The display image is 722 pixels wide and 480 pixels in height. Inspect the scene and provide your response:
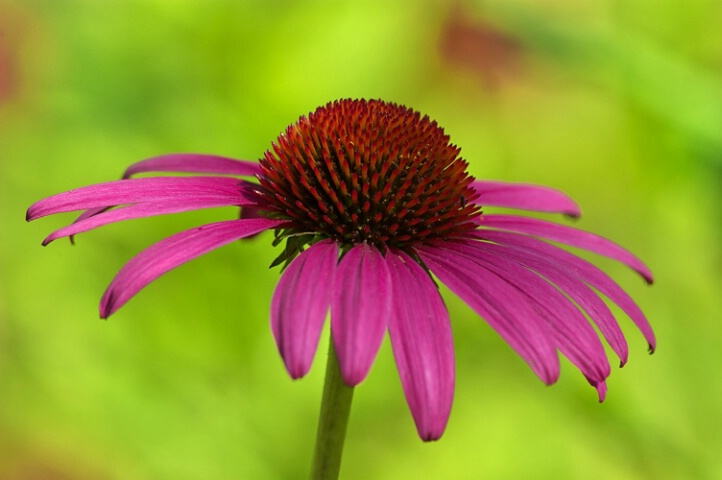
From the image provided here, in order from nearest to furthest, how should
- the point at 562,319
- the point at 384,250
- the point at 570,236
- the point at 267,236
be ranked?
the point at 562,319 → the point at 384,250 → the point at 570,236 → the point at 267,236

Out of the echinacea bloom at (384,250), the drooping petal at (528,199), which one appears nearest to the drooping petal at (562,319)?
the echinacea bloom at (384,250)

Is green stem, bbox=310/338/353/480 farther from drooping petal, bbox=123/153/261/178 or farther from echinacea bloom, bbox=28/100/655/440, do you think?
drooping petal, bbox=123/153/261/178

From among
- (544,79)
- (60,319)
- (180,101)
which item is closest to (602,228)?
(544,79)

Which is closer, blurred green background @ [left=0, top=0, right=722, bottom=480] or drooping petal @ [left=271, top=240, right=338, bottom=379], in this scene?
drooping petal @ [left=271, top=240, right=338, bottom=379]

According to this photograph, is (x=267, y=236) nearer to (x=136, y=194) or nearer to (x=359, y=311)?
(x=136, y=194)

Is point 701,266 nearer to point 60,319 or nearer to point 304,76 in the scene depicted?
point 304,76

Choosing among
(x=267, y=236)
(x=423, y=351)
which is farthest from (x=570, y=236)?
(x=267, y=236)

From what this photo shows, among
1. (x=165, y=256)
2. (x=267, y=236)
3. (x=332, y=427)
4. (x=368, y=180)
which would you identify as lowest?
(x=332, y=427)

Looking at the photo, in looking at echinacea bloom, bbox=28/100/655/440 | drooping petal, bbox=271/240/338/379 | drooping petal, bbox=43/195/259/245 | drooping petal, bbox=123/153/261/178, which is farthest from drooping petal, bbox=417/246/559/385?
drooping petal, bbox=123/153/261/178
